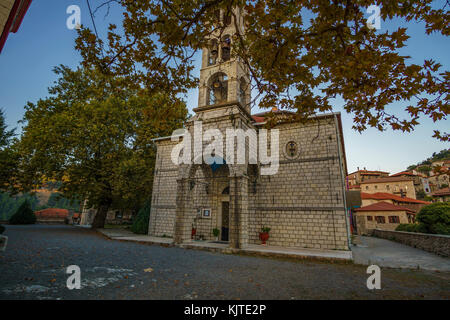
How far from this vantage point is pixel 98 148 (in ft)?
49.4

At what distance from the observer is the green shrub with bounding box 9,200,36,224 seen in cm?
1988

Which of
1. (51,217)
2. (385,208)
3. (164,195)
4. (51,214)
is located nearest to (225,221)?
(164,195)

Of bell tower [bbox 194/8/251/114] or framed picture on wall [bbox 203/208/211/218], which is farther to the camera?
framed picture on wall [bbox 203/208/211/218]

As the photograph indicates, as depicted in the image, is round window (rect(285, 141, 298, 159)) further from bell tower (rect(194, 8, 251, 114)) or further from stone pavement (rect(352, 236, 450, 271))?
stone pavement (rect(352, 236, 450, 271))

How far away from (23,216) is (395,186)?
194 ft

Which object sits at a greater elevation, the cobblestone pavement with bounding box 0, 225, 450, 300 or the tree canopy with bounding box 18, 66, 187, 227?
the tree canopy with bounding box 18, 66, 187, 227

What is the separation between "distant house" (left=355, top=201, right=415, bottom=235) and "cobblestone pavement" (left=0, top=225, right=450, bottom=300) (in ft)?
74.6

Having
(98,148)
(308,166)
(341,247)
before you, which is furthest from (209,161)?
(98,148)

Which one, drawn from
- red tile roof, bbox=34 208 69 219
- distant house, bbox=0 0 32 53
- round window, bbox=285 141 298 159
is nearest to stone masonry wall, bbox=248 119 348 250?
round window, bbox=285 141 298 159

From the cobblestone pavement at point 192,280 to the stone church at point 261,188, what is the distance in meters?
3.44

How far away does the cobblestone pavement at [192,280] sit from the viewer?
11.9ft

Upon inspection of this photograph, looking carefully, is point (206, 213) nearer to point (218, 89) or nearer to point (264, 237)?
point (264, 237)
